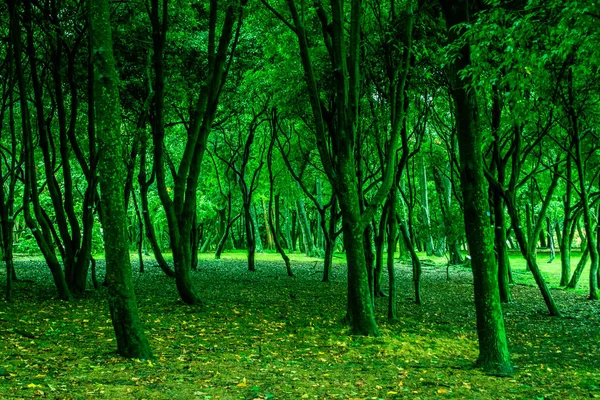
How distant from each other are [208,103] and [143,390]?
26.2 feet

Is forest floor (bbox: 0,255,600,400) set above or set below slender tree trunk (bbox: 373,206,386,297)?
below

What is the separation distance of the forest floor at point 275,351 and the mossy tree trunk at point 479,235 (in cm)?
47

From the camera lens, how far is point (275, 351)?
884cm

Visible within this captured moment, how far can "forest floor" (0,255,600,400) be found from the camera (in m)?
6.36

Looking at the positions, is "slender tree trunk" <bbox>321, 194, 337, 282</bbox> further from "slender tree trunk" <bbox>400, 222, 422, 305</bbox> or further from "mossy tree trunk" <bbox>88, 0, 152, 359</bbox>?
"mossy tree trunk" <bbox>88, 0, 152, 359</bbox>

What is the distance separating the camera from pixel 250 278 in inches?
794

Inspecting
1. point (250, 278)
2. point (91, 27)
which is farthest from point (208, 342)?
point (250, 278)

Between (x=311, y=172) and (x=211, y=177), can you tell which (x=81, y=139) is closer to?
(x=311, y=172)

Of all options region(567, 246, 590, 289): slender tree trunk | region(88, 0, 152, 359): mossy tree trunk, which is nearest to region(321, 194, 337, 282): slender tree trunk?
region(567, 246, 590, 289): slender tree trunk

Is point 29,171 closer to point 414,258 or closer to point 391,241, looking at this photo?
point 391,241

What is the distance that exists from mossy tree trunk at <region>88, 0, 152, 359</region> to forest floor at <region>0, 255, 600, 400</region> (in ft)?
3.04

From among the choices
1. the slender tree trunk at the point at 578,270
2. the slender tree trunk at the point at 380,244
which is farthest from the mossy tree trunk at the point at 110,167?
the slender tree trunk at the point at 578,270

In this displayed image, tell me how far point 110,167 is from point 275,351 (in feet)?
13.9

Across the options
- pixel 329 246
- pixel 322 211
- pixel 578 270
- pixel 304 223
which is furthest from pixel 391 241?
pixel 304 223
